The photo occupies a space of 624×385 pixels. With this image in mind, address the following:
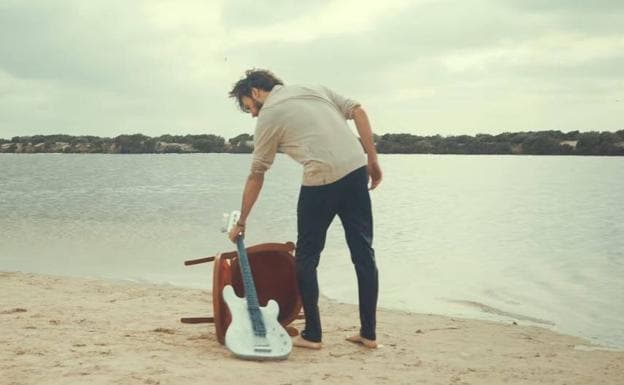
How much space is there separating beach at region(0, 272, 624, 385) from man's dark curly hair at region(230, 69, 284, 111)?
5.82 ft

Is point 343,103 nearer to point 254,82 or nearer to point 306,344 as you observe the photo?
point 254,82

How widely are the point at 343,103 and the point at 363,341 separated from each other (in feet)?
5.63

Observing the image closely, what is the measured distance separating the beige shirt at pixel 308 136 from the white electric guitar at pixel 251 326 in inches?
25.8

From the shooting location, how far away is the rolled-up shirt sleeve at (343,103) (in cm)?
496

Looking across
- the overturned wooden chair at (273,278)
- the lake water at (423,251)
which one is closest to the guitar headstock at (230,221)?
the overturned wooden chair at (273,278)

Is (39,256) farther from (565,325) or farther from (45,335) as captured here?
(565,325)

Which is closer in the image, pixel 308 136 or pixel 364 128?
pixel 308 136

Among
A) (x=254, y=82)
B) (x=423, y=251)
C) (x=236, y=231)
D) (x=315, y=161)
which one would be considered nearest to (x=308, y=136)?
(x=315, y=161)

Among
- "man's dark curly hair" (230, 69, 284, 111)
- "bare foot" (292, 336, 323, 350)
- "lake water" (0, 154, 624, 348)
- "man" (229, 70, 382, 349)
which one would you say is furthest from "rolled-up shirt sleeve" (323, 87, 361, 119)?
"lake water" (0, 154, 624, 348)

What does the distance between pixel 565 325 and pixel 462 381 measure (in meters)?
3.04

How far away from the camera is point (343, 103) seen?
4980 millimetres

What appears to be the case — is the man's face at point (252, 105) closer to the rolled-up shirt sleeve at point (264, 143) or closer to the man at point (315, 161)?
the man at point (315, 161)

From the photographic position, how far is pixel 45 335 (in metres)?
5.12

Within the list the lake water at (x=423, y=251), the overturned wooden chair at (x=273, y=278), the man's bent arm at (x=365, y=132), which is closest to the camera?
the man's bent arm at (x=365, y=132)
